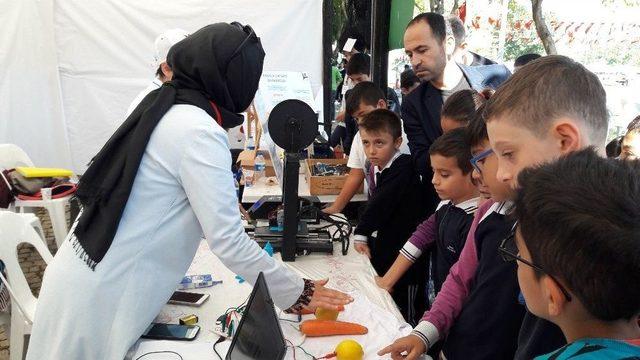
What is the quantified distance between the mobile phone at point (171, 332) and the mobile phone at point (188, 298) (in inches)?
6.2

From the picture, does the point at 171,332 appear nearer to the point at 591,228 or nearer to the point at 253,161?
the point at 591,228

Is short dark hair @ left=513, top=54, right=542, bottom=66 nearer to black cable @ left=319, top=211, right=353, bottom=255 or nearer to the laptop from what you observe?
black cable @ left=319, top=211, right=353, bottom=255

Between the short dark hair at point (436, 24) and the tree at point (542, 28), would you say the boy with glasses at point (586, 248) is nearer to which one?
the short dark hair at point (436, 24)

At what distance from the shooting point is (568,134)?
91cm

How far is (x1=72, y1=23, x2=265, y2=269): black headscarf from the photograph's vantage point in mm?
1252

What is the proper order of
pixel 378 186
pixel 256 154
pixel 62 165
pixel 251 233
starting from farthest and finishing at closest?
pixel 62 165
pixel 256 154
pixel 378 186
pixel 251 233

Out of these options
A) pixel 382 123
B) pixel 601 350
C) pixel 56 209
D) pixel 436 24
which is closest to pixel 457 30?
Result: pixel 436 24

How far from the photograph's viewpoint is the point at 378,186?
2.39 meters

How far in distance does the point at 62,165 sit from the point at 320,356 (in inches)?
182

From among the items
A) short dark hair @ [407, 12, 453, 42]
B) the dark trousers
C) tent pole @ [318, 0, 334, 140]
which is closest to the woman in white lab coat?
the dark trousers

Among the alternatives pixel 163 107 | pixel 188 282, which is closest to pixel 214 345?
pixel 188 282

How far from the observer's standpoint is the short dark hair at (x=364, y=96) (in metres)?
3.11

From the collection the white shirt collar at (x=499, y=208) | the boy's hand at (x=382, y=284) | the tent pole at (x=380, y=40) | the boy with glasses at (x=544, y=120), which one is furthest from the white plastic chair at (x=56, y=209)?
the boy with glasses at (x=544, y=120)

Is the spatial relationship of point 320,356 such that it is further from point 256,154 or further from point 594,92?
point 256,154
